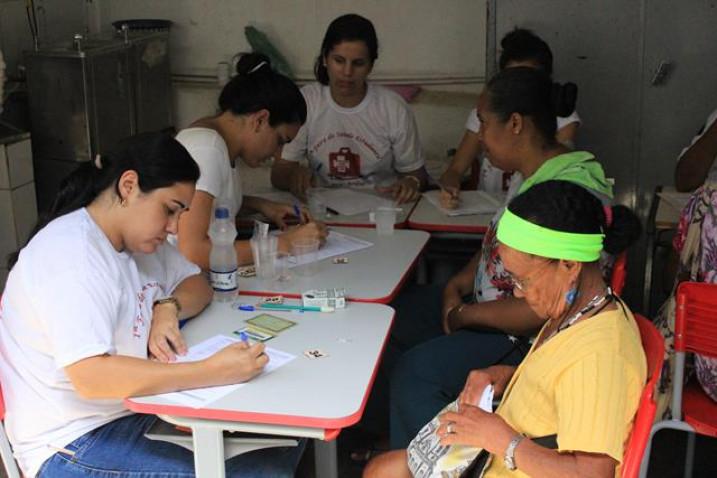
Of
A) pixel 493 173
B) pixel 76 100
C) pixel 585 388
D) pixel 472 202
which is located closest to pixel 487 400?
pixel 585 388

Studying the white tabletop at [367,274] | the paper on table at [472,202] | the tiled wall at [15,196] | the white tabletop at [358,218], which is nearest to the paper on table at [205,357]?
the white tabletop at [367,274]

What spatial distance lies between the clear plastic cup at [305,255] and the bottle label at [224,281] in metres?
0.29

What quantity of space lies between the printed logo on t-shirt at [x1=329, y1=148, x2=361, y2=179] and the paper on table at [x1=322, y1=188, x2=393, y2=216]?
0.18 meters

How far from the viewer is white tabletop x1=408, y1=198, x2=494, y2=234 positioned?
309 cm

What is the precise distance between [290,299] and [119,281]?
59cm

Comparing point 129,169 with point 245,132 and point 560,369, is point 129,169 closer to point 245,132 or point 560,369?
point 245,132

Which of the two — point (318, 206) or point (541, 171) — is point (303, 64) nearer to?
point (318, 206)

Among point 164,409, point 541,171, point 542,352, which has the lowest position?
point 164,409

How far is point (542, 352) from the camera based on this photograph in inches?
64.1

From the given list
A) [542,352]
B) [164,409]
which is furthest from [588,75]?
[164,409]

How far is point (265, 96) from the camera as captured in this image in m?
2.63

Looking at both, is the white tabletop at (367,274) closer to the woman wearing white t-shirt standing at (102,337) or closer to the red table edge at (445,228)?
the red table edge at (445,228)

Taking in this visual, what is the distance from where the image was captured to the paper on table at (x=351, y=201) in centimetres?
327

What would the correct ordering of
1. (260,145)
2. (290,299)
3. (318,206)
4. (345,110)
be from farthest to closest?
1. (345,110)
2. (318,206)
3. (260,145)
4. (290,299)
